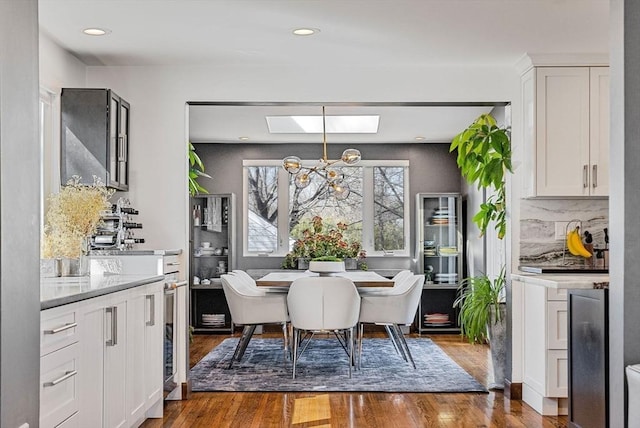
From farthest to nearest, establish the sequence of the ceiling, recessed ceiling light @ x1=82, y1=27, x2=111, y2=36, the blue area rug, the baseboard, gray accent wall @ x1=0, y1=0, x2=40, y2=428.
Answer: the blue area rug < the baseboard < recessed ceiling light @ x1=82, y1=27, x2=111, y2=36 < the ceiling < gray accent wall @ x1=0, y1=0, x2=40, y2=428

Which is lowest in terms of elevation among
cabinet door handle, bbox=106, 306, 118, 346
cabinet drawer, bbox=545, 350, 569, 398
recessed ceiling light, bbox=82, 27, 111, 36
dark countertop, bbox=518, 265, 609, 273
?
cabinet drawer, bbox=545, 350, 569, 398

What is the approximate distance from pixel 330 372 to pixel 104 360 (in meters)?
3.15

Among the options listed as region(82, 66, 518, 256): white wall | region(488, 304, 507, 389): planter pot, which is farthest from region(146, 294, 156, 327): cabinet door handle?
region(488, 304, 507, 389): planter pot

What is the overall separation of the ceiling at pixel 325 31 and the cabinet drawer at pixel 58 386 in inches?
77.7

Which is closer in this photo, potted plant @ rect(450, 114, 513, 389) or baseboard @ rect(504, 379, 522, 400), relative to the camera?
baseboard @ rect(504, 379, 522, 400)

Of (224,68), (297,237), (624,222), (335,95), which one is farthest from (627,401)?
(297,237)

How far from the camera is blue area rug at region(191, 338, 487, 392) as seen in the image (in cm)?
560

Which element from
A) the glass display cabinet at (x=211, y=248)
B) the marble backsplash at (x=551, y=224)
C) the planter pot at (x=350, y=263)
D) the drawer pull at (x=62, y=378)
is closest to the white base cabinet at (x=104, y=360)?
the drawer pull at (x=62, y=378)

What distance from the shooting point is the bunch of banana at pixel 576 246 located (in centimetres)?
529

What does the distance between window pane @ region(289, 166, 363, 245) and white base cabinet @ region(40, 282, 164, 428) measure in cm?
495

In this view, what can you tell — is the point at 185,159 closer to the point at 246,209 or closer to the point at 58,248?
the point at 58,248

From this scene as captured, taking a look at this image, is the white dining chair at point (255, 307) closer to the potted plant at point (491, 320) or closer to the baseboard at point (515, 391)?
the potted plant at point (491, 320)

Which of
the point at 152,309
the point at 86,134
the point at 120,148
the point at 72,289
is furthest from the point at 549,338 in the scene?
the point at 86,134

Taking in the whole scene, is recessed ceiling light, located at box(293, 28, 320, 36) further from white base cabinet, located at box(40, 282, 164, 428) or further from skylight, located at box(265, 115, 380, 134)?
skylight, located at box(265, 115, 380, 134)
